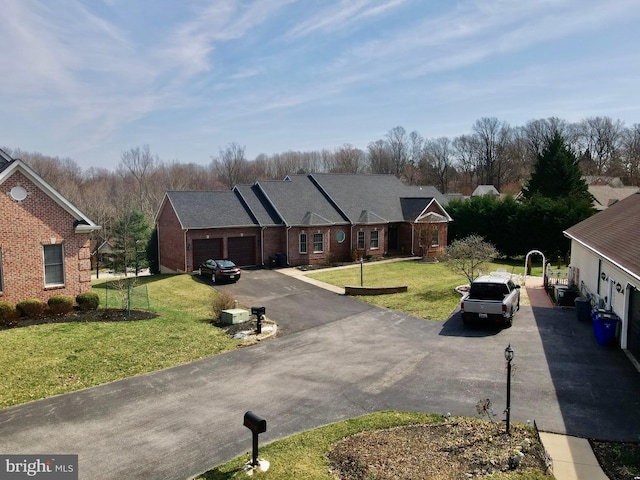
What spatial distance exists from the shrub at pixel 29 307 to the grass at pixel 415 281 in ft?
46.2

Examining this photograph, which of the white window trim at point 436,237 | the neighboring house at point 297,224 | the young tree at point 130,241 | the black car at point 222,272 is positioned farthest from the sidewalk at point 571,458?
the young tree at point 130,241

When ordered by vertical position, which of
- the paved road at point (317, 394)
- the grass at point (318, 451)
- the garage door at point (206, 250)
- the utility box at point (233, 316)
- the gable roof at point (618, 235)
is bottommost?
the paved road at point (317, 394)

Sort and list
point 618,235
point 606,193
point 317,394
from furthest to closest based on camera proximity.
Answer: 1. point 606,193
2. point 618,235
3. point 317,394

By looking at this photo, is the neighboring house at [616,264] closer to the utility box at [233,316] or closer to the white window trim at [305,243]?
the utility box at [233,316]

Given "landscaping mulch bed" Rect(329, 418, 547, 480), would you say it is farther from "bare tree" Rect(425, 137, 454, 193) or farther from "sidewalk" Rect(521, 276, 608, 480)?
"bare tree" Rect(425, 137, 454, 193)

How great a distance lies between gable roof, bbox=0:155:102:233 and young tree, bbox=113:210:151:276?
1445 cm

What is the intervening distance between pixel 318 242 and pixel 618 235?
20.7 metres

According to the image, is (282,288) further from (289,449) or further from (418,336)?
(289,449)

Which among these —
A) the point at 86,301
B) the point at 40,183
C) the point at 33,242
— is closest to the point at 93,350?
the point at 86,301

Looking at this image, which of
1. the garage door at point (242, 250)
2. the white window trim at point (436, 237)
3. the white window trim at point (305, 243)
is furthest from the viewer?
the white window trim at point (436, 237)

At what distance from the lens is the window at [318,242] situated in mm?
34500

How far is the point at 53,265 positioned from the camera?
1867 centimetres

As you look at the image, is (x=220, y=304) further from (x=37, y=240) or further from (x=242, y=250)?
(x=242, y=250)

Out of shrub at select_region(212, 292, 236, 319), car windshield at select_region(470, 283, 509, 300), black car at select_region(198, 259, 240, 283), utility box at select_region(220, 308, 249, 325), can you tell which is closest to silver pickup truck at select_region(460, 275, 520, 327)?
car windshield at select_region(470, 283, 509, 300)
